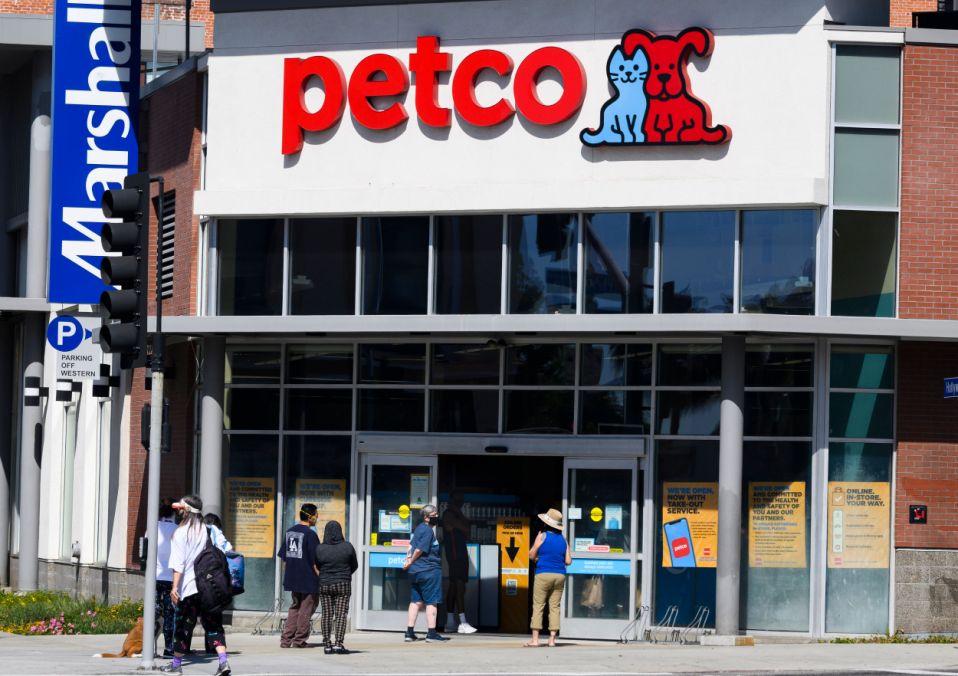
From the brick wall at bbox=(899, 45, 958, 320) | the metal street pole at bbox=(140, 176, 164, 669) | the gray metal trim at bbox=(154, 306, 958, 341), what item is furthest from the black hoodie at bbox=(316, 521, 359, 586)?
the brick wall at bbox=(899, 45, 958, 320)

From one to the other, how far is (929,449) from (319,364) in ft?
28.0


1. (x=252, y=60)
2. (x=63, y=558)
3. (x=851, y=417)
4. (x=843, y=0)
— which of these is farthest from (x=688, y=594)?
(x=63, y=558)

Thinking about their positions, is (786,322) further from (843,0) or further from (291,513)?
(291,513)

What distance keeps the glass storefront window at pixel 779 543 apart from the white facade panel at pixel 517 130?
3593 millimetres

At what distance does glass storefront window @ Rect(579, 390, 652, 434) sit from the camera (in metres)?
21.6

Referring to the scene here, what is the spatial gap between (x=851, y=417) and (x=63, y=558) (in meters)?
15.7

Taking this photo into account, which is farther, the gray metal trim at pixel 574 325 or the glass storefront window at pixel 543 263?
the glass storefront window at pixel 543 263

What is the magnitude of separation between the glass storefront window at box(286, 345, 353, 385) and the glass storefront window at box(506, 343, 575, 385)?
237 centimetres

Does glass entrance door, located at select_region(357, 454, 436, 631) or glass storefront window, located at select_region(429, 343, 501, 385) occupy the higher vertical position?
→ glass storefront window, located at select_region(429, 343, 501, 385)

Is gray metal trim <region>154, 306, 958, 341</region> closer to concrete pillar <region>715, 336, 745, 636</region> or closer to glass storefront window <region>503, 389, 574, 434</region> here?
concrete pillar <region>715, 336, 745, 636</region>

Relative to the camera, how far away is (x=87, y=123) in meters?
25.1

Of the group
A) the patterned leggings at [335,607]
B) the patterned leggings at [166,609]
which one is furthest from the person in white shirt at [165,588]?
the patterned leggings at [335,607]

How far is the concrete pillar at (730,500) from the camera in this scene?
2039 cm

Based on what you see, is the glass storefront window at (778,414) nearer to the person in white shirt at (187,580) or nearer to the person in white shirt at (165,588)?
the person in white shirt at (165,588)
